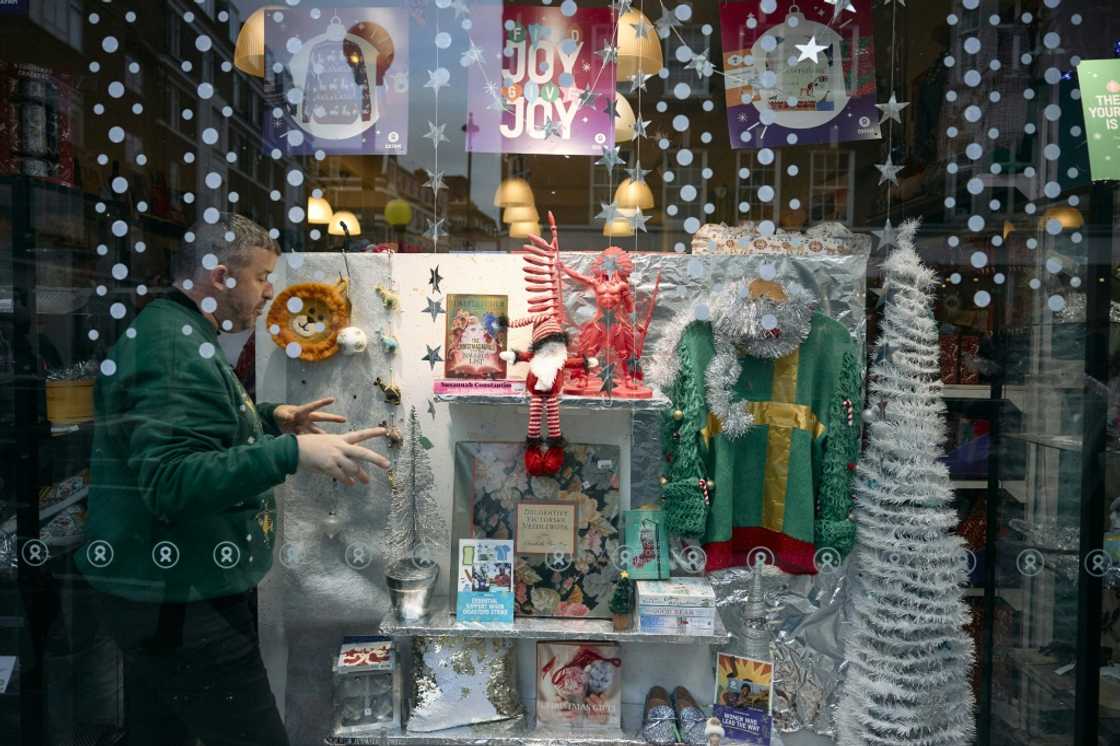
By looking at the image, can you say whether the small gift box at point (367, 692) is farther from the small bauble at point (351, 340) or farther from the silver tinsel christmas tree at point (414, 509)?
the small bauble at point (351, 340)

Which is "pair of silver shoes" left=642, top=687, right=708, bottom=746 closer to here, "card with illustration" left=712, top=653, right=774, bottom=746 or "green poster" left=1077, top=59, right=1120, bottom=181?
"card with illustration" left=712, top=653, right=774, bottom=746

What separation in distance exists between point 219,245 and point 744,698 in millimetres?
2138

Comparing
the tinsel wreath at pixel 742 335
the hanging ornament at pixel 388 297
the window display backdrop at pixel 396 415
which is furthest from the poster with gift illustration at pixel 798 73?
the hanging ornament at pixel 388 297

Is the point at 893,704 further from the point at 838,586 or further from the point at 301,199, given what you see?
the point at 301,199

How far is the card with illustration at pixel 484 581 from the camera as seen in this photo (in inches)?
103

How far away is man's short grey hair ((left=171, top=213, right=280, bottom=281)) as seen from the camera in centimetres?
263

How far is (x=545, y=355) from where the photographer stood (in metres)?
2.54

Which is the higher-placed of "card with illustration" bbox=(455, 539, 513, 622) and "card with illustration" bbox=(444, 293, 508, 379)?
"card with illustration" bbox=(444, 293, 508, 379)

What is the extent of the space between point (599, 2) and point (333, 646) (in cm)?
223

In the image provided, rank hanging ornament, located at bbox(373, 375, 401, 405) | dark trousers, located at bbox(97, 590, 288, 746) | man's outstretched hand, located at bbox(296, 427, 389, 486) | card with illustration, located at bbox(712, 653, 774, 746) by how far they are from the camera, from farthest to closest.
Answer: hanging ornament, located at bbox(373, 375, 401, 405) → card with illustration, located at bbox(712, 653, 774, 746) → dark trousers, located at bbox(97, 590, 288, 746) → man's outstretched hand, located at bbox(296, 427, 389, 486)

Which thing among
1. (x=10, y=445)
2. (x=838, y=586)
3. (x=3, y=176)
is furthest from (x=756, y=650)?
(x=3, y=176)

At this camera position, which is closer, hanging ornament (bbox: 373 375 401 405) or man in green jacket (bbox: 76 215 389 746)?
man in green jacket (bbox: 76 215 389 746)

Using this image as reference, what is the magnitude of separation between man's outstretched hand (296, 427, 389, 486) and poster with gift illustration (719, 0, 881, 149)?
1474 mm

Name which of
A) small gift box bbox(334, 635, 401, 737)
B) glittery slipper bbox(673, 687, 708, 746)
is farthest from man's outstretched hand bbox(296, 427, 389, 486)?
glittery slipper bbox(673, 687, 708, 746)
